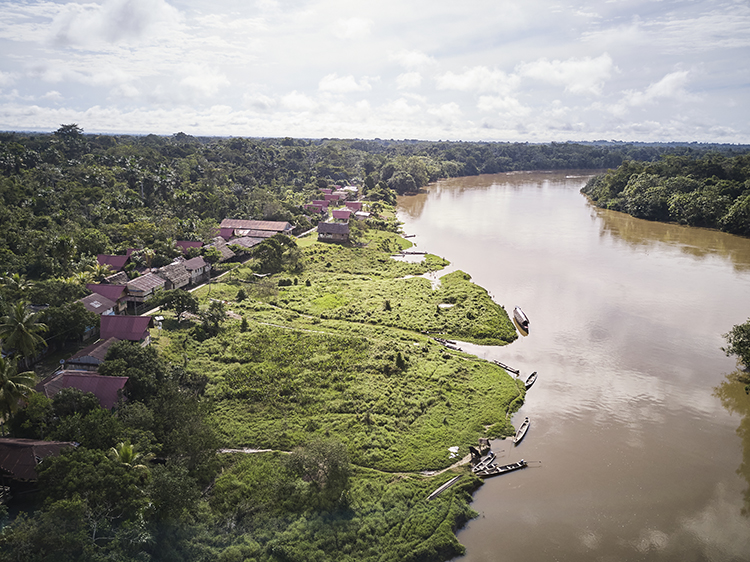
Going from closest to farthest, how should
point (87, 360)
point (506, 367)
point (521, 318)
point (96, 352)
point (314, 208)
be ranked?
1. point (87, 360)
2. point (96, 352)
3. point (506, 367)
4. point (521, 318)
5. point (314, 208)

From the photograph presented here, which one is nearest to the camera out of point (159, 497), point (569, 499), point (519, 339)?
point (159, 497)

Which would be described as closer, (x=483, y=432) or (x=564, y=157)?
(x=483, y=432)

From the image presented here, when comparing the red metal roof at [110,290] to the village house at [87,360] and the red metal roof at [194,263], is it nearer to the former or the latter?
the red metal roof at [194,263]

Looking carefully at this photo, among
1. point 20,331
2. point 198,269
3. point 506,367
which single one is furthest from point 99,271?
point 506,367

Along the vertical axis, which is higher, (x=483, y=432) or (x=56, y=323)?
(x=56, y=323)

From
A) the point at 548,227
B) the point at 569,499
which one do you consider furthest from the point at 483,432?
the point at 548,227

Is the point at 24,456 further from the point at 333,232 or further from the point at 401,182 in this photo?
the point at 401,182

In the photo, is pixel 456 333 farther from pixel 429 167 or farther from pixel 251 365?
pixel 429 167

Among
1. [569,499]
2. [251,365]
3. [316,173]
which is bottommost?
[569,499]
